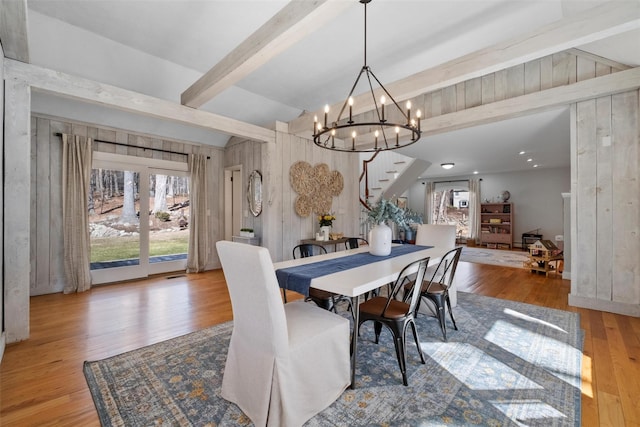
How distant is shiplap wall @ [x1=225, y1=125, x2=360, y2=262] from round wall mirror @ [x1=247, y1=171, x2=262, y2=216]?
5.8 inches

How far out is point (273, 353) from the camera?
4.92 feet

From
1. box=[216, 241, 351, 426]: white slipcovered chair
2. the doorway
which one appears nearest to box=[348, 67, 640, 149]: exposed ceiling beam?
box=[216, 241, 351, 426]: white slipcovered chair

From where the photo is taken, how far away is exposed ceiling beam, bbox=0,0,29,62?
1.99m

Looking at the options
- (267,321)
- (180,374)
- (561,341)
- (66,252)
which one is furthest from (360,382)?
(66,252)

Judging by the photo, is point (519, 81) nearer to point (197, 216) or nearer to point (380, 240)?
point (380, 240)

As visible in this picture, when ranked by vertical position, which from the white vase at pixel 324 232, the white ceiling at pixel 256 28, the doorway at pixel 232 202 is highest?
the white ceiling at pixel 256 28

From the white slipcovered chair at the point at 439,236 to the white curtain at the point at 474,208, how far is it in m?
7.19

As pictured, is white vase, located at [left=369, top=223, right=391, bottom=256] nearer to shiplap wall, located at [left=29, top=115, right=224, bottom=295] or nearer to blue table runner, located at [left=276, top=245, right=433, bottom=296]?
blue table runner, located at [left=276, top=245, right=433, bottom=296]

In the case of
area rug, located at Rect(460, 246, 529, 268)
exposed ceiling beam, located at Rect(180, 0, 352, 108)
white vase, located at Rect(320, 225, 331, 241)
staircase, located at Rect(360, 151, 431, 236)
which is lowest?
area rug, located at Rect(460, 246, 529, 268)

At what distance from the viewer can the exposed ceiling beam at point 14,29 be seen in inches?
78.4

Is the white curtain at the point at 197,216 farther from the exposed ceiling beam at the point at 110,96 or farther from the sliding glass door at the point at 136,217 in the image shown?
the exposed ceiling beam at the point at 110,96

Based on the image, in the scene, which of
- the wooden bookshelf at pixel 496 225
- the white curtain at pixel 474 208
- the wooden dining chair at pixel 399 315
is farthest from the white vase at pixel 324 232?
the white curtain at pixel 474 208

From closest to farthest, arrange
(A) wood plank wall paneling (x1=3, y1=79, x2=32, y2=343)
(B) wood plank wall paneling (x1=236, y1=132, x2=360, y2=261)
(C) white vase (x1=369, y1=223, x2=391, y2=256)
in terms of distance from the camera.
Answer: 1. (A) wood plank wall paneling (x1=3, y1=79, x2=32, y2=343)
2. (C) white vase (x1=369, y1=223, x2=391, y2=256)
3. (B) wood plank wall paneling (x1=236, y1=132, x2=360, y2=261)

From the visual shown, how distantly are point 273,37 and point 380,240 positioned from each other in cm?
201
